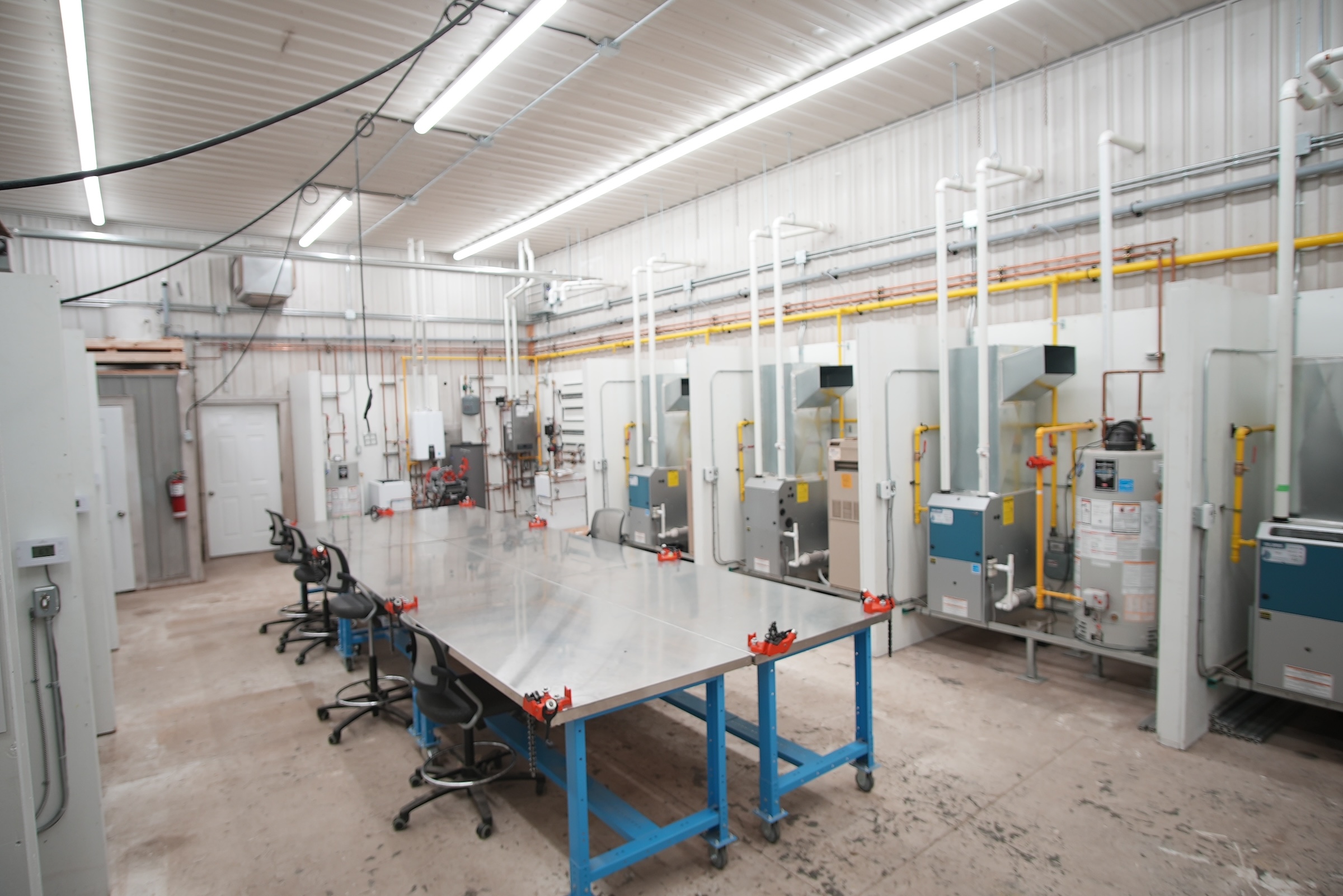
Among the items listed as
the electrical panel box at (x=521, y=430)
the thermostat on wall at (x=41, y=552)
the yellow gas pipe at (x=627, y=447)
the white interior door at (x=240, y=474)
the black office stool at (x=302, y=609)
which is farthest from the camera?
the electrical panel box at (x=521, y=430)

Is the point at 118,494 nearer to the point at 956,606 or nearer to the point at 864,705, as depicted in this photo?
the point at 864,705

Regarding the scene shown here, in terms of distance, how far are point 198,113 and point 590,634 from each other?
5628 millimetres

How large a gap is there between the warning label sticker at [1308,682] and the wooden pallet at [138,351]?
917 centimetres

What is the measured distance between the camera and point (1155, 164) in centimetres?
461

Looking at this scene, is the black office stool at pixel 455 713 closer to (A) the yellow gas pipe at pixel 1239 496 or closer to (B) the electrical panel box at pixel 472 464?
(A) the yellow gas pipe at pixel 1239 496

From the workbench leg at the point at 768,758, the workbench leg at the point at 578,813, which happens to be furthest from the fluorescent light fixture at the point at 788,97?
the workbench leg at the point at 578,813

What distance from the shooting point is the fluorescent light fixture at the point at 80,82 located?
385 centimetres

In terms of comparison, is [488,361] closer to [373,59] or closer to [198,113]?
A: [198,113]

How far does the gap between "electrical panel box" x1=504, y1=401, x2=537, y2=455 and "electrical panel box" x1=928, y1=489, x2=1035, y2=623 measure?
672 centimetres

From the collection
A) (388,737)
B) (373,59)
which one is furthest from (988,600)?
(373,59)

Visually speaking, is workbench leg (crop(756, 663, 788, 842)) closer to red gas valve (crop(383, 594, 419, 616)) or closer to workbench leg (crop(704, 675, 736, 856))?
workbench leg (crop(704, 675, 736, 856))

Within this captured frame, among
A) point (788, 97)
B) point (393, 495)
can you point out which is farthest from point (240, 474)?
point (788, 97)

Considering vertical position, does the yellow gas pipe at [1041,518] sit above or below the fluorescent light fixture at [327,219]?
below

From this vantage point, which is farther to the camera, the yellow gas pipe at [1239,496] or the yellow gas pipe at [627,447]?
the yellow gas pipe at [627,447]
